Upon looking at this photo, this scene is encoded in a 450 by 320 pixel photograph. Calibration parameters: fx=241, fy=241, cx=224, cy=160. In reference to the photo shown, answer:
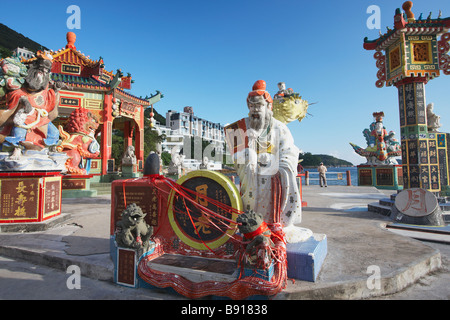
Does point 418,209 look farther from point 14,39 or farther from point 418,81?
point 14,39

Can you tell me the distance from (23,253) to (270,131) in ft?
14.7

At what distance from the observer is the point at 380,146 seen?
17.0m

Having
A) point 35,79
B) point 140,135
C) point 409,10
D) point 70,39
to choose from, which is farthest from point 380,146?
point 70,39

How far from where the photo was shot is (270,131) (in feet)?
11.3

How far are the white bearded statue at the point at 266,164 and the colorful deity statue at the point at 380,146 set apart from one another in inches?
668

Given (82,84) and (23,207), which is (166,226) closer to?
(23,207)

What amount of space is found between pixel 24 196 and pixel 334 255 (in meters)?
6.55

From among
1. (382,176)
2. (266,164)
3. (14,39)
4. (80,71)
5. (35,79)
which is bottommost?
(382,176)

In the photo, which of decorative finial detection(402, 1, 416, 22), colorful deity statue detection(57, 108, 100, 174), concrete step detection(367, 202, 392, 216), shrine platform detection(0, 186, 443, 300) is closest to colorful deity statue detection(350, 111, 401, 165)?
concrete step detection(367, 202, 392, 216)

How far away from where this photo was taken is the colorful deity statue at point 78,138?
31.6 feet

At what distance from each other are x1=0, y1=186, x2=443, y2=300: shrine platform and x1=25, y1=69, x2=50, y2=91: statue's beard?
139 inches

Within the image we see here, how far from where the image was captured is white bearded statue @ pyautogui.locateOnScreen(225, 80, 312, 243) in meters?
3.22

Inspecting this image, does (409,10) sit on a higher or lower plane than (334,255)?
higher
